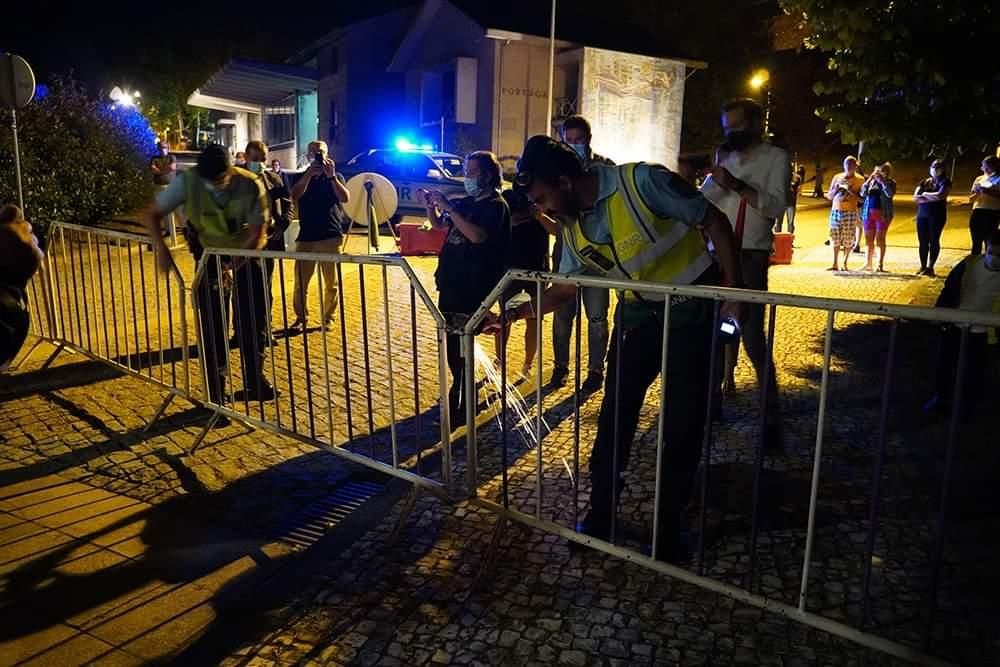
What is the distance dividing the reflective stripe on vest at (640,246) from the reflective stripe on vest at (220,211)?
302 centimetres

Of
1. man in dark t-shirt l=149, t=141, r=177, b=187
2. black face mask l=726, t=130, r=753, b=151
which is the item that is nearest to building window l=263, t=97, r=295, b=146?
man in dark t-shirt l=149, t=141, r=177, b=187

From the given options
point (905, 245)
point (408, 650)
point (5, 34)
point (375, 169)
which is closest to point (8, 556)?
point (408, 650)

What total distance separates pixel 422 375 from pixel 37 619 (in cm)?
367

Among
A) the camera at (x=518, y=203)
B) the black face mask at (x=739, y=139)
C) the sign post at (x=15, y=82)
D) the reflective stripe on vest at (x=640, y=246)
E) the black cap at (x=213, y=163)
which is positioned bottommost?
the reflective stripe on vest at (x=640, y=246)

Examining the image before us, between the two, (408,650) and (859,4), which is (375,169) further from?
(408,650)

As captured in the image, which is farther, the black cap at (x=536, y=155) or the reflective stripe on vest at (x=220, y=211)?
the reflective stripe on vest at (x=220, y=211)

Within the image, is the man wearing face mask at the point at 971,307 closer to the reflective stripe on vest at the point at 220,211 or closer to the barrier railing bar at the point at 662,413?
the barrier railing bar at the point at 662,413

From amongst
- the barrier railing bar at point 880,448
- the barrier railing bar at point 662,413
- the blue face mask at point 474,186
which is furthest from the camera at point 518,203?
the barrier railing bar at point 880,448

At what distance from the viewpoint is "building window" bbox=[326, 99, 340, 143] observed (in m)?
32.5

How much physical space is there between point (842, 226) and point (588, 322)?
8.39m

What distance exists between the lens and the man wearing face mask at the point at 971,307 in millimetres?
4973

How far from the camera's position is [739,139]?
4680 millimetres

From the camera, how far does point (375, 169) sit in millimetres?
17609

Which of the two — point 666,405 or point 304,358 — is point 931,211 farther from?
point 666,405
